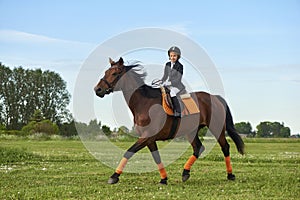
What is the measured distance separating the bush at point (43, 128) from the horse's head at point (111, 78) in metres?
33.3

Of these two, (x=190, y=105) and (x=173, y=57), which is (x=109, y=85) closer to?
(x=173, y=57)

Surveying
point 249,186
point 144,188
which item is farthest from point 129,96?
point 249,186

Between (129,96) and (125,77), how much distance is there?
441 millimetres

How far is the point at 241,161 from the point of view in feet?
56.0

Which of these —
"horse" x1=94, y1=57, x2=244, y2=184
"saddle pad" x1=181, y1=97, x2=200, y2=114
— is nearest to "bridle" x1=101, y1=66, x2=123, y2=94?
"horse" x1=94, y1=57, x2=244, y2=184

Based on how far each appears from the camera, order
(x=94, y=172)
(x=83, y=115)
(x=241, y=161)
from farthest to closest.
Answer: (x=241, y=161), (x=94, y=172), (x=83, y=115)

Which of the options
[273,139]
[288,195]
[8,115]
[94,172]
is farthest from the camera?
[8,115]

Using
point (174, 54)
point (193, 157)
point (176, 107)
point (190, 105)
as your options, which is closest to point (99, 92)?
point (176, 107)

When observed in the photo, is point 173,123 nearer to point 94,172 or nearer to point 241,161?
point 94,172

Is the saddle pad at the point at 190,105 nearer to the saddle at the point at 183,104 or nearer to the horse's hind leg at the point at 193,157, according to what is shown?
the saddle at the point at 183,104

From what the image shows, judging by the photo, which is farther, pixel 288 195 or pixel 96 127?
pixel 96 127

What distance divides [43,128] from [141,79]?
3387 cm

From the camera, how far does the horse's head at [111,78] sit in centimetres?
1001

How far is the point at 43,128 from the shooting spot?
4269cm
